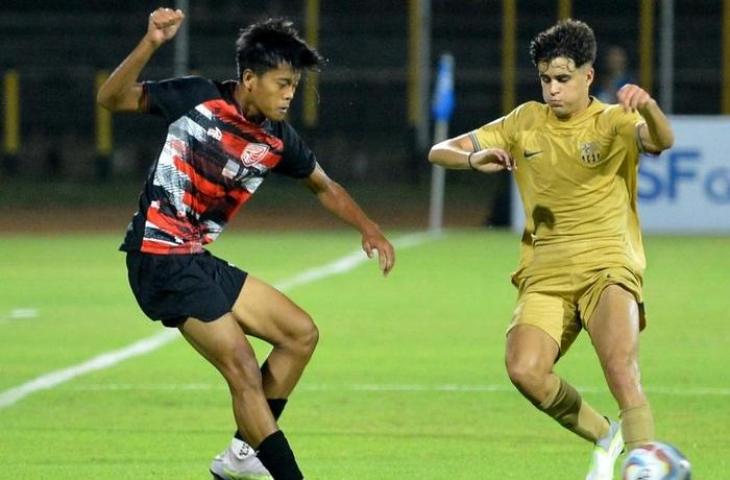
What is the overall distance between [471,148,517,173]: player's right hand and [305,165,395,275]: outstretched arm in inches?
20.4

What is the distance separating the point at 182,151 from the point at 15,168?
77.7 feet

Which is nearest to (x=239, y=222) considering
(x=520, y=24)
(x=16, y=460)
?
(x=520, y=24)

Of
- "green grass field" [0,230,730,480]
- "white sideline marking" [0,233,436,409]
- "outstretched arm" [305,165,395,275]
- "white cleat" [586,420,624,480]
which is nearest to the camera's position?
"white cleat" [586,420,624,480]

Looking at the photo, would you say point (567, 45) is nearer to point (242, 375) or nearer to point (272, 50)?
point (272, 50)

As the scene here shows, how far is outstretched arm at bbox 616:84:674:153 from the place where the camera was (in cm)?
740

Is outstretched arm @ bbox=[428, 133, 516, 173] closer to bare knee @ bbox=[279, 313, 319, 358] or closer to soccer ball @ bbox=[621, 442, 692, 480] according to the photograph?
bare knee @ bbox=[279, 313, 319, 358]

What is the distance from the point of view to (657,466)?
6852 mm

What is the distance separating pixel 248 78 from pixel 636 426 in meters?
2.08

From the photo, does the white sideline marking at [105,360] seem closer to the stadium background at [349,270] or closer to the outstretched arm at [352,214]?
the stadium background at [349,270]

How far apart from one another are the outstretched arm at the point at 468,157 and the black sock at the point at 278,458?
1.41 metres

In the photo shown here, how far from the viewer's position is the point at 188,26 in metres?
31.1

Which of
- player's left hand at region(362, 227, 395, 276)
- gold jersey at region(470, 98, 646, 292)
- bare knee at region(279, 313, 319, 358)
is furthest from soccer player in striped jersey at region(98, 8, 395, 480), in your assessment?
gold jersey at region(470, 98, 646, 292)

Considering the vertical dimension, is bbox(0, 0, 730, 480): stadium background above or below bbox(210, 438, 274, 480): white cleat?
below

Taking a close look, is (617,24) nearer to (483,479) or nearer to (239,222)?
(239,222)
